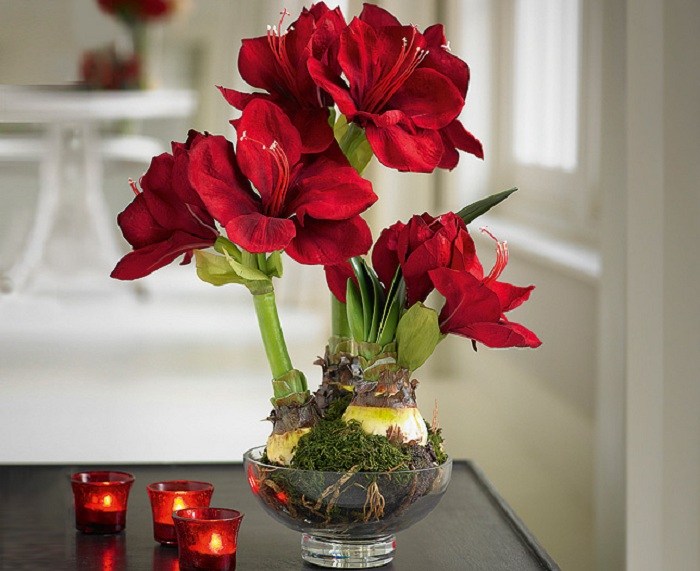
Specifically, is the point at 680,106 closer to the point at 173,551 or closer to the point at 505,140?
the point at 505,140

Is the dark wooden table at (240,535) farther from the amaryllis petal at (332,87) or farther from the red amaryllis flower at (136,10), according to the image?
the red amaryllis flower at (136,10)

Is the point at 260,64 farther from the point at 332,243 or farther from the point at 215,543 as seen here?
the point at 215,543

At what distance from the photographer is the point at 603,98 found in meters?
1.70

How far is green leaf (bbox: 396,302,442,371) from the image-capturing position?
33.8 inches

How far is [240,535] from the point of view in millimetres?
1063

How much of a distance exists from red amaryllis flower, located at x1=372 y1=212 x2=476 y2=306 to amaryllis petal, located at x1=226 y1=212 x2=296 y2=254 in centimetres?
10

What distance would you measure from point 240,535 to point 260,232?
0.39 meters

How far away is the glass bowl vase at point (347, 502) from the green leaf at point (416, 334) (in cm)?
9

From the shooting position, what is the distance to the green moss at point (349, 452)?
859 mm

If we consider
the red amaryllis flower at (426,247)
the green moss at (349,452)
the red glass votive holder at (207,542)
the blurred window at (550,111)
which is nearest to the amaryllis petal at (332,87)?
the red amaryllis flower at (426,247)

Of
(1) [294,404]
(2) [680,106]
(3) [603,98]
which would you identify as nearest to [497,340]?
(1) [294,404]

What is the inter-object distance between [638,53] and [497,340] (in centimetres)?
89

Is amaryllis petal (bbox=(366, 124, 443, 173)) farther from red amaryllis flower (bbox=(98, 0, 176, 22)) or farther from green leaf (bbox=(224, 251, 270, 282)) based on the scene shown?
red amaryllis flower (bbox=(98, 0, 176, 22))

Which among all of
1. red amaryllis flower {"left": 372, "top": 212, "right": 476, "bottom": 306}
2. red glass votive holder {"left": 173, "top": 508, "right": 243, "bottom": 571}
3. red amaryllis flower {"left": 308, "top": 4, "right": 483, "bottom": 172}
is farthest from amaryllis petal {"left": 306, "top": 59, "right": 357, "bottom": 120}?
red glass votive holder {"left": 173, "top": 508, "right": 243, "bottom": 571}
